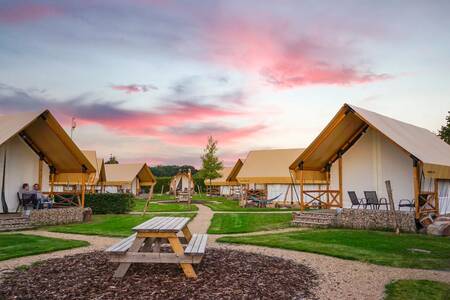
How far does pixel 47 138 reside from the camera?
48.4 feet

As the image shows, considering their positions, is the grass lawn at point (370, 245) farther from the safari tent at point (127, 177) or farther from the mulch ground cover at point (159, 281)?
the safari tent at point (127, 177)

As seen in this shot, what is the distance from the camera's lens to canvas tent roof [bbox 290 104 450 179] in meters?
12.3

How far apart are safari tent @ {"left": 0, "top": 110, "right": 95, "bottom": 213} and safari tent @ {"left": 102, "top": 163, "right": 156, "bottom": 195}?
74.9 feet

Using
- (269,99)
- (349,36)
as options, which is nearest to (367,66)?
(349,36)

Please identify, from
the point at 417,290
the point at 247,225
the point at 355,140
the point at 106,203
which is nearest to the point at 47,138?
the point at 106,203

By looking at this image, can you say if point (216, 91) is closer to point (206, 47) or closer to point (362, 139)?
point (206, 47)

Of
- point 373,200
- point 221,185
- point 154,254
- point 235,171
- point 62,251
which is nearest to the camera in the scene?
point 154,254

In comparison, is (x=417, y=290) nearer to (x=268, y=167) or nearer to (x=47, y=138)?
(x=47, y=138)

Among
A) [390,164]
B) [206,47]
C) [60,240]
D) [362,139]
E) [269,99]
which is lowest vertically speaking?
[60,240]

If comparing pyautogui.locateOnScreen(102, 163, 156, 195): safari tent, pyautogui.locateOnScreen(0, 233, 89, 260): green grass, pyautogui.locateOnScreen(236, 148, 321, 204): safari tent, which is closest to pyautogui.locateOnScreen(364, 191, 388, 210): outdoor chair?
pyautogui.locateOnScreen(0, 233, 89, 260): green grass

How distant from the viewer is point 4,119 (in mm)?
14570

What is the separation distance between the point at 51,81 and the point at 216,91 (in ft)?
20.8

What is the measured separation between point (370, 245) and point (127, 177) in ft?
109

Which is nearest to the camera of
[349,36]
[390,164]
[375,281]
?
[375,281]
